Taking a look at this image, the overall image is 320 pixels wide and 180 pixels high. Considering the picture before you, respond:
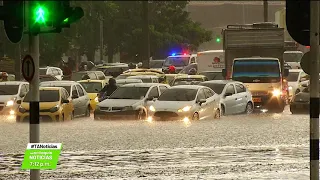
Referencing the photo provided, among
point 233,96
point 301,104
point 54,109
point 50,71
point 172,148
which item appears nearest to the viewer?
point 172,148

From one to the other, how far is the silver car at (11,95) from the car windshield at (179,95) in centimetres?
506

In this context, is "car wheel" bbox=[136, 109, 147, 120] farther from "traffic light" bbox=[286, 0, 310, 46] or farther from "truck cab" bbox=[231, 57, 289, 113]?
"traffic light" bbox=[286, 0, 310, 46]

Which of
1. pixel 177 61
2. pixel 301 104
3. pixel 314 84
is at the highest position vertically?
pixel 177 61

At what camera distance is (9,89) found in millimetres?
32219

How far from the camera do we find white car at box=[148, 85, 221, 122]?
26938 millimetres

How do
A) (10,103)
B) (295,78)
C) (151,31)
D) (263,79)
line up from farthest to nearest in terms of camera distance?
(151,31) < (295,78) < (263,79) < (10,103)

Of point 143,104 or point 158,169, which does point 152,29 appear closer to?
point 143,104

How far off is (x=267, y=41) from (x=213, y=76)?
4.56 m

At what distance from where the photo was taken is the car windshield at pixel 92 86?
3509 centimetres

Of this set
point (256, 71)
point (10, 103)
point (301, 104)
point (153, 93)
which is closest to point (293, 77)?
point (256, 71)

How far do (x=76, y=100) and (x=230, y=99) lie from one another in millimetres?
5174

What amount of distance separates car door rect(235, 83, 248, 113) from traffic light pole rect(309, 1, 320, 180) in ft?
Result: 67.4

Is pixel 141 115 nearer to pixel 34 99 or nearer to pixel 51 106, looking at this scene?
pixel 51 106

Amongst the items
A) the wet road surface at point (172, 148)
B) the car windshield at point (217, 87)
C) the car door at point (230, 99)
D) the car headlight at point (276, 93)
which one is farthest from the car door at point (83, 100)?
the car headlight at point (276, 93)
